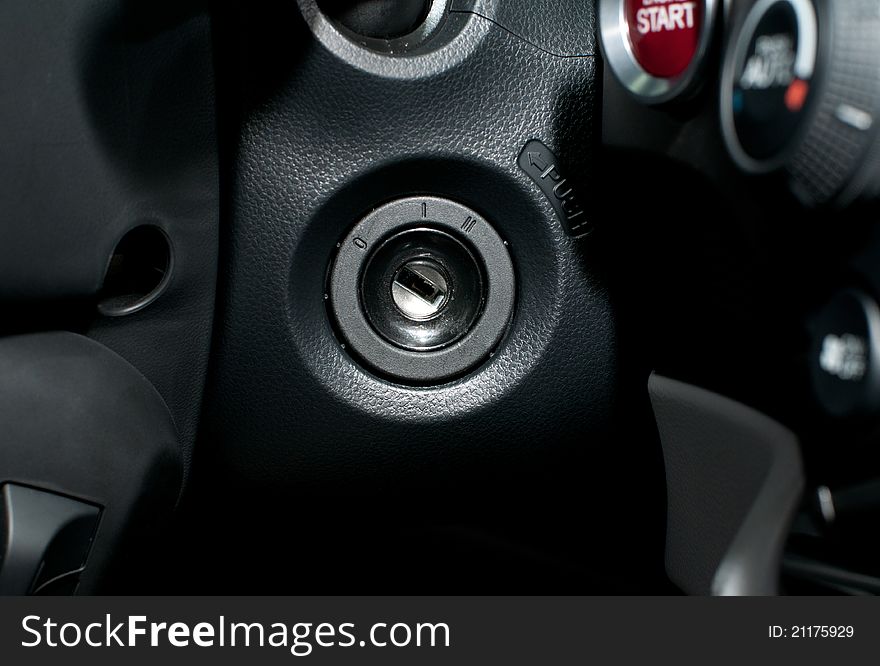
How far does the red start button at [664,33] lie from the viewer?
2.11ft

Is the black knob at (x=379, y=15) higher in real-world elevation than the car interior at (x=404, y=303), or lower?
higher

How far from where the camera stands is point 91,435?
2.21 ft

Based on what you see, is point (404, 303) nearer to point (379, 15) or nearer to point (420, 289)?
point (420, 289)

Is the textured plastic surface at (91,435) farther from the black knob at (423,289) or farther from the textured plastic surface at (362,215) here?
the black knob at (423,289)

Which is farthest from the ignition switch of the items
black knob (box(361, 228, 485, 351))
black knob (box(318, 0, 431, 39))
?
black knob (box(318, 0, 431, 39))

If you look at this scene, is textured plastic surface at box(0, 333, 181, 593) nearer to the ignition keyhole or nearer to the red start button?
the ignition keyhole

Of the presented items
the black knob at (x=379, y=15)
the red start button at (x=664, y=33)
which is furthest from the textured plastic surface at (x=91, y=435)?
the red start button at (x=664, y=33)

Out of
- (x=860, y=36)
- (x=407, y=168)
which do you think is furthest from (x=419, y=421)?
(x=860, y=36)

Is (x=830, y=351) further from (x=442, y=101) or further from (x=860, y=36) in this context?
(x=442, y=101)

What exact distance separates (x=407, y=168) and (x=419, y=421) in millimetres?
219

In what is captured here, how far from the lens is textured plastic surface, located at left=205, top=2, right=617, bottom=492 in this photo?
2.51ft

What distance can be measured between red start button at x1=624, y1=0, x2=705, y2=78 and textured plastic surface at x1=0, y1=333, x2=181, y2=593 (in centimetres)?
47

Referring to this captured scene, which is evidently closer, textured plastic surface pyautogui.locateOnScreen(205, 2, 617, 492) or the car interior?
the car interior

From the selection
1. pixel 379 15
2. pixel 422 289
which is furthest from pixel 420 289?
pixel 379 15
